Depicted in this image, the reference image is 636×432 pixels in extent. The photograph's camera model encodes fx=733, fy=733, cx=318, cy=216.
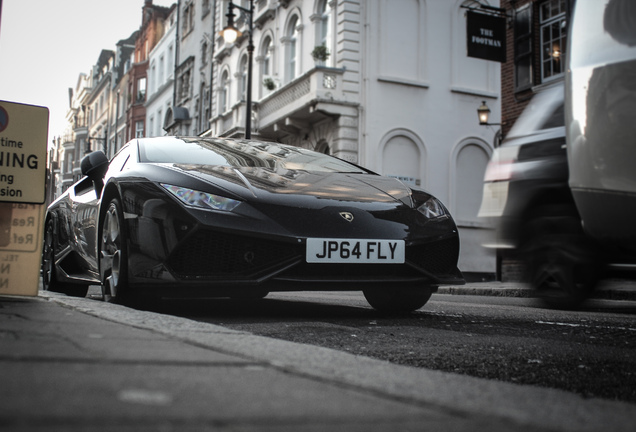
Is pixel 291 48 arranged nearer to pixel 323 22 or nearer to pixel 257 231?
pixel 323 22

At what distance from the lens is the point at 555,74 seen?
48.8 ft

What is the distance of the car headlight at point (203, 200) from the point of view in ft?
14.0

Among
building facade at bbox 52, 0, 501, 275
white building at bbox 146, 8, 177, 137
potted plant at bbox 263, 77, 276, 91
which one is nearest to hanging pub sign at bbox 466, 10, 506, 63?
building facade at bbox 52, 0, 501, 275

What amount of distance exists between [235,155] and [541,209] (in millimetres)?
2163

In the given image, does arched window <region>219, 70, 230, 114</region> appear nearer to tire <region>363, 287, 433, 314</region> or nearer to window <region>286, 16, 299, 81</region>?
window <region>286, 16, 299, 81</region>

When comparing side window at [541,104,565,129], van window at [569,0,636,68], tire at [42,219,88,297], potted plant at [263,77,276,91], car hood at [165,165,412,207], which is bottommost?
Answer: tire at [42,219,88,297]

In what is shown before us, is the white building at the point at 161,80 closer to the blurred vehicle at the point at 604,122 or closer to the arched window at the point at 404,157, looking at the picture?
the arched window at the point at 404,157

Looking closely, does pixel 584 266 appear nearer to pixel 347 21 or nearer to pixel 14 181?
pixel 14 181

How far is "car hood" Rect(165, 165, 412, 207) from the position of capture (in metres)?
4.43

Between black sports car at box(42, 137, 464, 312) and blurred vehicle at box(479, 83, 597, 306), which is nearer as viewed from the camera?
black sports car at box(42, 137, 464, 312)

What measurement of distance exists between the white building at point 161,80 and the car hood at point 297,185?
40.1 metres

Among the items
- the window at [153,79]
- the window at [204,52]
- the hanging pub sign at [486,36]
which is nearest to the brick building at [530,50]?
the hanging pub sign at [486,36]

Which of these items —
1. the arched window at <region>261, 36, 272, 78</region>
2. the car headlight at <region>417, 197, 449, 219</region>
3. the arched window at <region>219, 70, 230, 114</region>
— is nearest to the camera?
the car headlight at <region>417, 197, 449, 219</region>

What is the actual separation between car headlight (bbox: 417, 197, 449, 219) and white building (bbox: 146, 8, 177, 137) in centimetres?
4034
